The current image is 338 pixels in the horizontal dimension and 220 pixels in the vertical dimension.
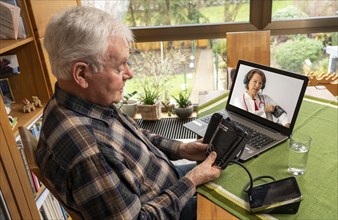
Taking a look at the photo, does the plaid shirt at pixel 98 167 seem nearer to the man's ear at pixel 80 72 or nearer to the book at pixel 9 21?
the man's ear at pixel 80 72

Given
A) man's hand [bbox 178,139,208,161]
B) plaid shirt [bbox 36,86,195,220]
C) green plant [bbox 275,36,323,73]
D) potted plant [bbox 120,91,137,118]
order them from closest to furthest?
plaid shirt [bbox 36,86,195,220], man's hand [bbox 178,139,208,161], green plant [bbox 275,36,323,73], potted plant [bbox 120,91,137,118]

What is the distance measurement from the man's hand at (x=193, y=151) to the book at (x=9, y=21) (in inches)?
40.1

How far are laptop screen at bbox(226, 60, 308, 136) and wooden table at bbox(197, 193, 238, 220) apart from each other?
521 mm

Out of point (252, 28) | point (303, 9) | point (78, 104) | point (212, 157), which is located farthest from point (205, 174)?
point (303, 9)

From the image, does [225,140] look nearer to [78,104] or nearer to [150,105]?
[78,104]

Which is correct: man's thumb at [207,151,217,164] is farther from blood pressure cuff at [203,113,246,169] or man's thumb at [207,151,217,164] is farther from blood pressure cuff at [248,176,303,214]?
blood pressure cuff at [248,176,303,214]

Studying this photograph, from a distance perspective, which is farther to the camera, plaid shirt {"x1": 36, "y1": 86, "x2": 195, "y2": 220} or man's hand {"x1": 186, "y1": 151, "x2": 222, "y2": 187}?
man's hand {"x1": 186, "y1": 151, "x2": 222, "y2": 187}

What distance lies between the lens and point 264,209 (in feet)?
2.61

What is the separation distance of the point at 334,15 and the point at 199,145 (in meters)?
1.89

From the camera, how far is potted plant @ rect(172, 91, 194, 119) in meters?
2.48

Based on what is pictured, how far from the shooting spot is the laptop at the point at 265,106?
3.79 ft

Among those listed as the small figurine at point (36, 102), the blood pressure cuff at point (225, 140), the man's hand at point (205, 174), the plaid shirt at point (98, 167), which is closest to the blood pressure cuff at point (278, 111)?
the blood pressure cuff at point (225, 140)

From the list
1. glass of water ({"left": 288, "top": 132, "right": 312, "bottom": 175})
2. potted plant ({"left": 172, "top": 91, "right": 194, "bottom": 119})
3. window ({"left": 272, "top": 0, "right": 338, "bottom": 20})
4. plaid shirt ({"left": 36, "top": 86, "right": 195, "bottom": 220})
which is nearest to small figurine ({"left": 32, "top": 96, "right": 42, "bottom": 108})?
plaid shirt ({"left": 36, "top": 86, "right": 195, "bottom": 220})

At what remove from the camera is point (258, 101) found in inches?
50.9
